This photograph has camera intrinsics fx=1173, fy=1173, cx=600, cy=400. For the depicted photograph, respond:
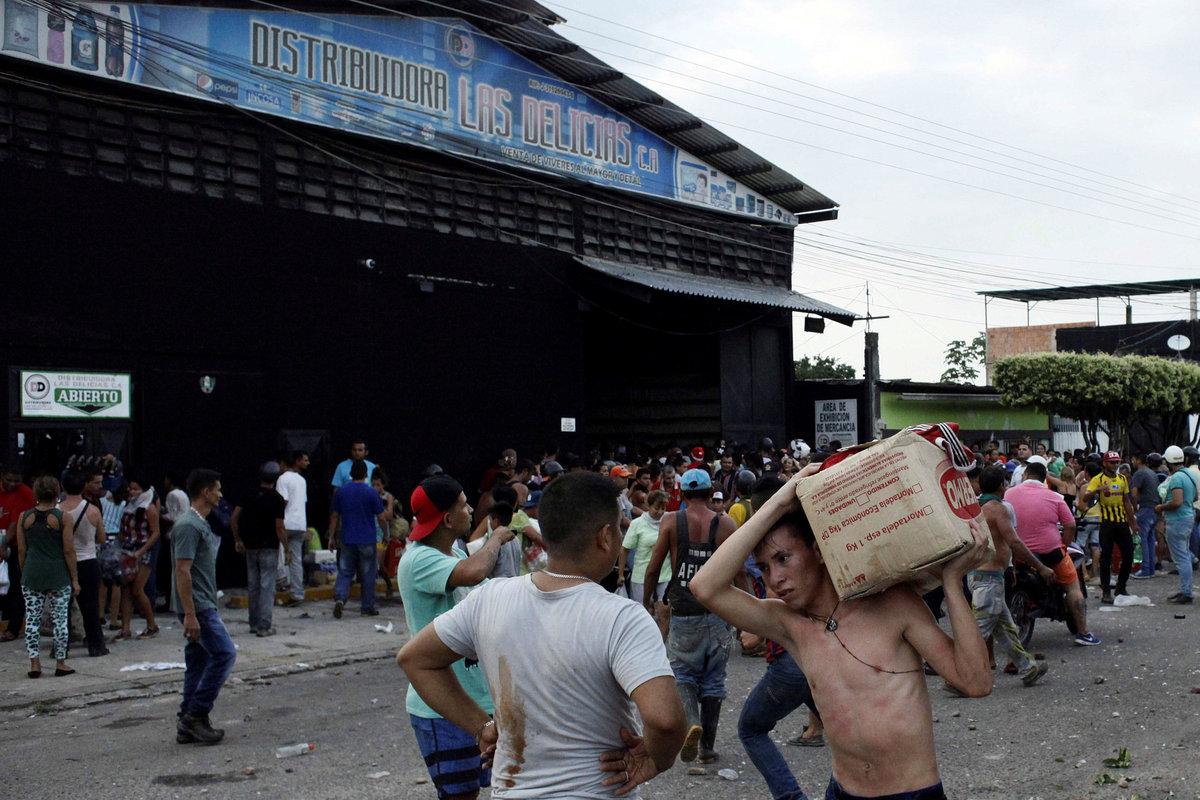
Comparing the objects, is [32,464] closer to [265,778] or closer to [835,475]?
[265,778]

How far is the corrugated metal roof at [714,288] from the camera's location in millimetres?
18781

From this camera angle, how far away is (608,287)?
19.0 meters

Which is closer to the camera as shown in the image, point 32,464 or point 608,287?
point 32,464

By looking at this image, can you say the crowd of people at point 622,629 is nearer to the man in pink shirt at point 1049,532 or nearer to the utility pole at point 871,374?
the man in pink shirt at point 1049,532

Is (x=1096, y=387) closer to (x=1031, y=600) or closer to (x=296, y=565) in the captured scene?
(x=1031, y=600)

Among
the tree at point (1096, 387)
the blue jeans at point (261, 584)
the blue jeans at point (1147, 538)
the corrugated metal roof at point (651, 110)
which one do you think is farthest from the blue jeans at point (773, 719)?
the tree at point (1096, 387)

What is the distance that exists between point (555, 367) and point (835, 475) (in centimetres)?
1595

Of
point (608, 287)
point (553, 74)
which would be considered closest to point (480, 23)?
point (553, 74)

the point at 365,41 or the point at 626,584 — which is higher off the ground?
the point at 365,41

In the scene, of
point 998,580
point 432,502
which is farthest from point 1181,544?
point 432,502

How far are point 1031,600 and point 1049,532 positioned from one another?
63 centimetres

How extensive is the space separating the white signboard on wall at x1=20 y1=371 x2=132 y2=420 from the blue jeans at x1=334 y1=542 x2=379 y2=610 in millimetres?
3180

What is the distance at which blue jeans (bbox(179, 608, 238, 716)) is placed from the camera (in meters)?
7.45

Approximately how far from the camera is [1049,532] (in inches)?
405
